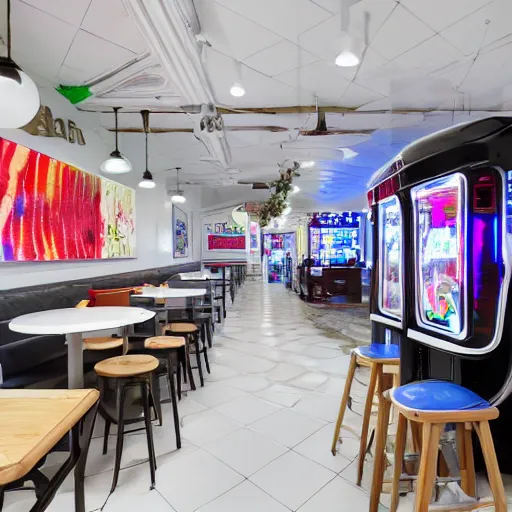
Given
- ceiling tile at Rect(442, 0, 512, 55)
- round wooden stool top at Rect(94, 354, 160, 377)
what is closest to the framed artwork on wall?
round wooden stool top at Rect(94, 354, 160, 377)

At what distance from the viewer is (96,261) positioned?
15.5 ft

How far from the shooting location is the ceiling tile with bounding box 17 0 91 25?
96.5 inches

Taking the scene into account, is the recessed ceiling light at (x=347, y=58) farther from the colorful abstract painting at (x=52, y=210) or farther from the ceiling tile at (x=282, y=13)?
the colorful abstract painting at (x=52, y=210)

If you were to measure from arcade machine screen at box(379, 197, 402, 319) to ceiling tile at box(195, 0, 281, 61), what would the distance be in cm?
175

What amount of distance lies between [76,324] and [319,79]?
3.21m

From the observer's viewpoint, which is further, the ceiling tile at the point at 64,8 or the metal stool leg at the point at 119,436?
the ceiling tile at the point at 64,8

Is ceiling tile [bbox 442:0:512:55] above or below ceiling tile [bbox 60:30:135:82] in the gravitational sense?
above

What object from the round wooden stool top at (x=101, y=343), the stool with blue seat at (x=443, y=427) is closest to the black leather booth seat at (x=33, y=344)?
the round wooden stool top at (x=101, y=343)

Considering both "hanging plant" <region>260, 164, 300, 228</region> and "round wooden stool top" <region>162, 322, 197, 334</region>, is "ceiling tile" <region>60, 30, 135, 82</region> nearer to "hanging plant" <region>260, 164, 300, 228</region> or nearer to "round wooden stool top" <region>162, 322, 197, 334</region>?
"round wooden stool top" <region>162, 322, 197, 334</region>

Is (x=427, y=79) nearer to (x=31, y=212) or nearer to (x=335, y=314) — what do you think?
(x=31, y=212)

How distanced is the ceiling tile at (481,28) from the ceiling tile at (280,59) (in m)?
1.14

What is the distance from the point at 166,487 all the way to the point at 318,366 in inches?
91.0

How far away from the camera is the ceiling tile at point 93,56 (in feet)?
9.61

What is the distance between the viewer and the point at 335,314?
729 cm
